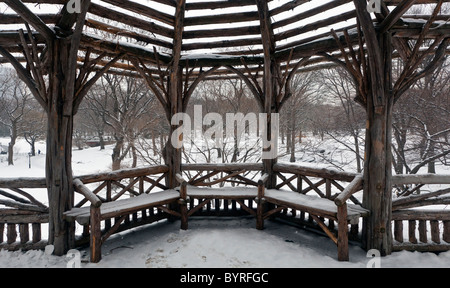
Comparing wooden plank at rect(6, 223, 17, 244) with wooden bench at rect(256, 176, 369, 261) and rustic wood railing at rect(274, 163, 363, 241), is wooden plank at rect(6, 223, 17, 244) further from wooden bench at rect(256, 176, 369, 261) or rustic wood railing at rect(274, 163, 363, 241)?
rustic wood railing at rect(274, 163, 363, 241)

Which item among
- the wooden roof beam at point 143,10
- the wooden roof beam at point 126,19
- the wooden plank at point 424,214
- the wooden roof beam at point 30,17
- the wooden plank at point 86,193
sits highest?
the wooden roof beam at point 143,10

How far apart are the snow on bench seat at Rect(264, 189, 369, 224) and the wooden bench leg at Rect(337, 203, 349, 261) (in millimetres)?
Answer: 90

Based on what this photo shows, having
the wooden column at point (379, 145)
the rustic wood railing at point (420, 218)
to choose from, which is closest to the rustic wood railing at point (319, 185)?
the wooden column at point (379, 145)

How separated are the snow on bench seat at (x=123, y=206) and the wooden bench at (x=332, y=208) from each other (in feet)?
6.01

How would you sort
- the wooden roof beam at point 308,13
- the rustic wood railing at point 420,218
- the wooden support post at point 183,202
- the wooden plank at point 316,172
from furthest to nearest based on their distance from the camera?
the wooden support post at point 183,202 < the wooden plank at point 316,172 < the wooden roof beam at point 308,13 < the rustic wood railing at point 420,218

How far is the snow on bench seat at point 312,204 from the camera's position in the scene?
360cm

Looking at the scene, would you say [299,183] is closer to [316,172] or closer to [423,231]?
[316,172]

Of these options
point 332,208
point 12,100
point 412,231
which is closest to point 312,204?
point 332,208

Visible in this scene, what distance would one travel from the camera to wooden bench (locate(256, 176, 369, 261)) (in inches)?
137

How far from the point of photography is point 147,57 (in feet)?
16.1

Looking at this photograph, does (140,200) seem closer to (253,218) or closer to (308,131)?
(253,218)

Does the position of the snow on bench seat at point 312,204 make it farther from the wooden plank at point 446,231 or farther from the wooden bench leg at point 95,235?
the wooden bench leg at point 95,235

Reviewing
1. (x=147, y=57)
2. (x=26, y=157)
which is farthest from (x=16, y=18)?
(x=26, y=157)

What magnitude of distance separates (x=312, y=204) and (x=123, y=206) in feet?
10.4
